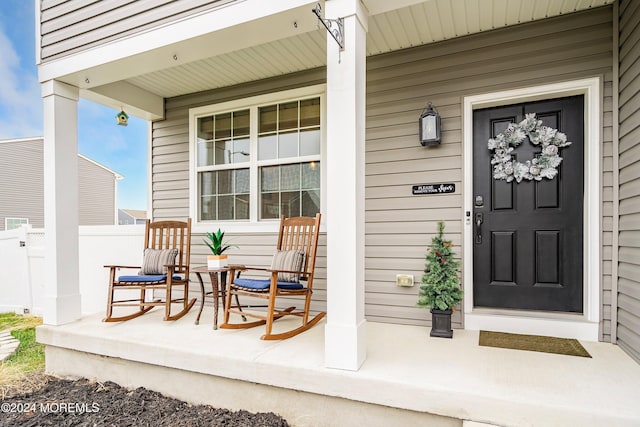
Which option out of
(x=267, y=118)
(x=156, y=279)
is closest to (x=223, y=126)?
(x=267, y=118)

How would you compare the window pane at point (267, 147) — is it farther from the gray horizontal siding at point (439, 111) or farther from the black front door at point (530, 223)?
the black front door at point (530, 223)

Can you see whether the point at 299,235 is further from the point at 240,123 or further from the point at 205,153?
the point at 205,153

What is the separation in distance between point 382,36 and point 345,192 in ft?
5.52

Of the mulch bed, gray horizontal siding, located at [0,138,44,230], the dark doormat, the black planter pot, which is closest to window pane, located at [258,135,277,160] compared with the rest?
the black planter pot

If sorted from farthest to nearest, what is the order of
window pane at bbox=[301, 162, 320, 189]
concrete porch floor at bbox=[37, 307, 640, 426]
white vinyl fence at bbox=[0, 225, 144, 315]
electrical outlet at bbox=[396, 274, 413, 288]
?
1. white vinyl fence at bbox=[0, 225, 144, 315]
2. window pane at bbox=[301, 162, 320, 189]
3. electrical outlet at bbox=[396, 274, 413, 288]
4. concrete porch floor at bbox=[37, 307, 640, 426]

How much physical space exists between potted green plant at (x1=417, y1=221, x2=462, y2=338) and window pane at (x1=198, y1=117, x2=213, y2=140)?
3.00 metres

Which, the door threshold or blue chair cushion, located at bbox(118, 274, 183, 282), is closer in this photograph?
the door threshold

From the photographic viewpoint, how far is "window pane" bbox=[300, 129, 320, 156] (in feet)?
12.0

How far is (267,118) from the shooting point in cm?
395

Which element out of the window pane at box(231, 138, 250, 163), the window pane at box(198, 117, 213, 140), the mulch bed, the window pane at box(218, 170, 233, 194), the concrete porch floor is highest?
the window pane at box(198, 117, 213, 140)

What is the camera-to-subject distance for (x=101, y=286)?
458cm

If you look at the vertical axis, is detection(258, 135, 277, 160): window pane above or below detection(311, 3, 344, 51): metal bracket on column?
below

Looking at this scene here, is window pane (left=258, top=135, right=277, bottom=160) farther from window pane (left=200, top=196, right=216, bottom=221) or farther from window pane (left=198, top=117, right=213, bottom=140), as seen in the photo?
window pane (left=200, top=196, right=216, bottom=221)

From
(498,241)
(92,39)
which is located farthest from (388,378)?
(92,39)
